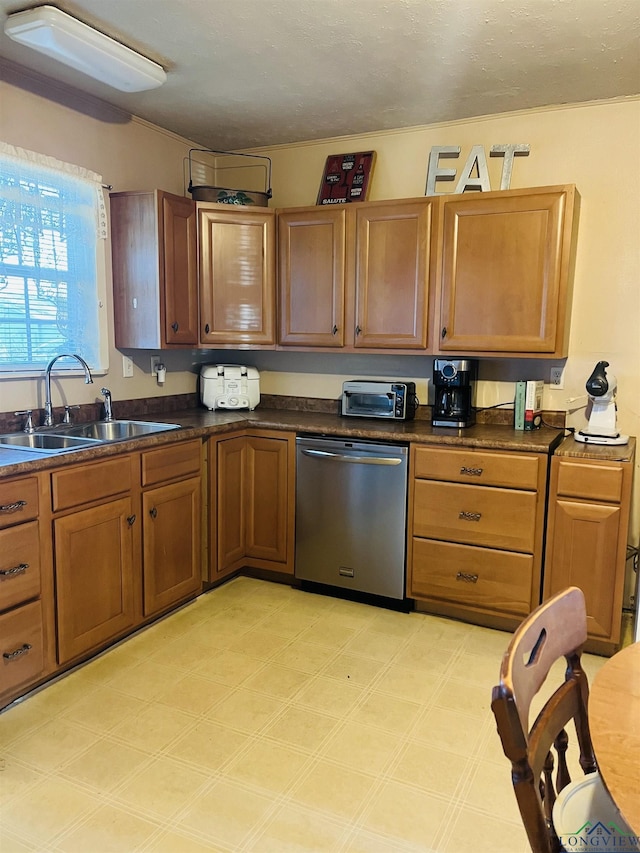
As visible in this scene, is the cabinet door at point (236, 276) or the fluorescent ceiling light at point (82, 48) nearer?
the fluorescent ceiling light at point (82, 48)

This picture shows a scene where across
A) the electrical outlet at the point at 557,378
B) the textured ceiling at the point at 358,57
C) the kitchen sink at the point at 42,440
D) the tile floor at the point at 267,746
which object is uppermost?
the textured ceiling at the point at 358,57

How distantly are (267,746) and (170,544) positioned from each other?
1114 mm

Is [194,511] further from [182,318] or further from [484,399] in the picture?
[484,399]

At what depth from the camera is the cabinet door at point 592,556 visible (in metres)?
2.60

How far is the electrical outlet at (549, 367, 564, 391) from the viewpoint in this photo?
3174mm

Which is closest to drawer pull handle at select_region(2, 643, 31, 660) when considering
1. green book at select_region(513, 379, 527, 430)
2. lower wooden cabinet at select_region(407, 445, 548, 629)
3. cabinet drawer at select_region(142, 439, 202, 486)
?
cabinet drawer at select_region(142, 439, 202, 486)

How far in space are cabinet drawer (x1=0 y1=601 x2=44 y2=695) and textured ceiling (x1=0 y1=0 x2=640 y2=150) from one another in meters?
2.10

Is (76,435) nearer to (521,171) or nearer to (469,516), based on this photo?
(469,516)

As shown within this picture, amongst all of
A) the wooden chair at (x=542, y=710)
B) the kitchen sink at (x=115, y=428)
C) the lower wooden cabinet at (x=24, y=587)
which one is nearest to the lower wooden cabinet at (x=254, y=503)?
the kitchen sink at (x=115, y=428)

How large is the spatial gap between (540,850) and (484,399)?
261 cm

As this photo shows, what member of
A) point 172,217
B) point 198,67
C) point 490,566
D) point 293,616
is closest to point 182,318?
point 172,217

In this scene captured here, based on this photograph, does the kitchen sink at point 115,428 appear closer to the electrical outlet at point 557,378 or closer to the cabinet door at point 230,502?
the cabinet door at point 230,502

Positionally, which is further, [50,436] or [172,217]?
[172,217]

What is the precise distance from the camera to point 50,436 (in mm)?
2746
